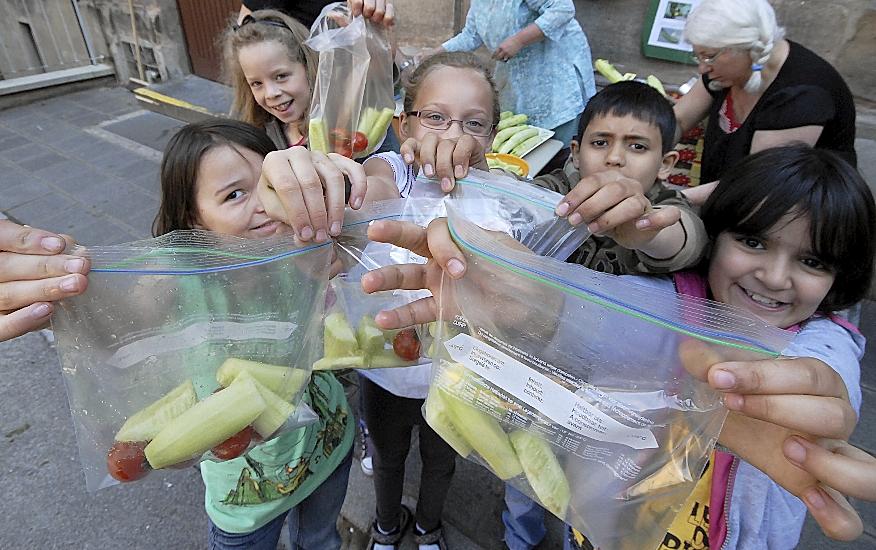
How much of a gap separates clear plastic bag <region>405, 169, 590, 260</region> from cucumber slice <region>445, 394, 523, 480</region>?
0.33 m

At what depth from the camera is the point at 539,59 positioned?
3.01m

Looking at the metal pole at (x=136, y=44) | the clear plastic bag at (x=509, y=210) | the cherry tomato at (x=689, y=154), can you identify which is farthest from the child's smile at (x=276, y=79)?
the metal pole at (x=136, y=44)

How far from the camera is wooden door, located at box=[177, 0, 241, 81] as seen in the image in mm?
5598

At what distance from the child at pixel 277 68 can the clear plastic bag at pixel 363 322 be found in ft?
3.58

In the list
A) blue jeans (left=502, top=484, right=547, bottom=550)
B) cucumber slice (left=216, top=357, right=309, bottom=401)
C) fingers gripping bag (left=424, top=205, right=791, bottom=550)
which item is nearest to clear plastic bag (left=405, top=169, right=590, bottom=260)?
fingers gripping bag (left=424, top=205, right=791, bottom=550)

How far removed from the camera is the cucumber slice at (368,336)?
98 cm

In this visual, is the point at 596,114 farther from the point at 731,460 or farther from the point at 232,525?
the point at 232,525

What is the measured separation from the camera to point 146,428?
807mm

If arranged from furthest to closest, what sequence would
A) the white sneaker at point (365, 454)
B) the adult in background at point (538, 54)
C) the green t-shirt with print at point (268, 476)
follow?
the adult in background at point (538, 54), the white sneaker at point (365, 454), the green t-shirt with print at point (268, 476)

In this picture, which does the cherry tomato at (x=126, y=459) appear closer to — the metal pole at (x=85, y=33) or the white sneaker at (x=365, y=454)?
the white sneaker at (x=365, y=454)

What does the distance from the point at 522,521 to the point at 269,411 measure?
1.25 meters

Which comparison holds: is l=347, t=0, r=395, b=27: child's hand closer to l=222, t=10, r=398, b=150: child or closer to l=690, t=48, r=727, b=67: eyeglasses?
l=222, t=10, r=398, b=150: child

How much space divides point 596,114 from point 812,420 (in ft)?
3.51

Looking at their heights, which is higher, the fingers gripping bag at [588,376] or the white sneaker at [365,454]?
the fingers gripping bag at [588,376]
